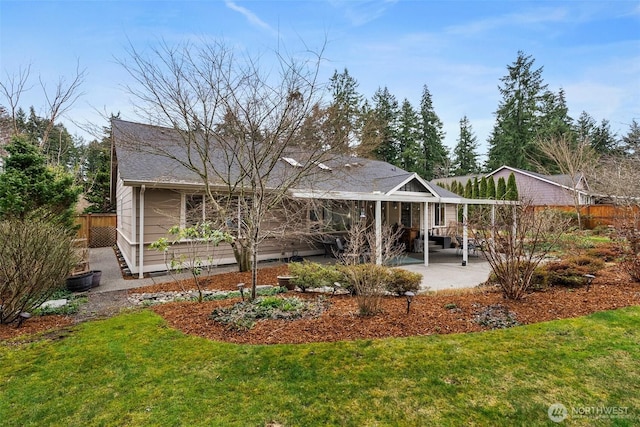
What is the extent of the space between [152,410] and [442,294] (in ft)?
18.6

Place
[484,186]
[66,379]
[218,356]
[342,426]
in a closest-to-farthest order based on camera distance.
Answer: [342,426] → [66,379] → [218,356] → [484,186]

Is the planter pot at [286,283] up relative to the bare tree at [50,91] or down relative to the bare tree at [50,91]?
down

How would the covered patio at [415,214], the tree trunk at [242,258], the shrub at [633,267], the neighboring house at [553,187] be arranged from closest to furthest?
the shrub at [633,267], the tree trunk at [242,258], the covered patio at [415,214], the neighboring house at [553,187]

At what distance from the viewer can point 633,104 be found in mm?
18719

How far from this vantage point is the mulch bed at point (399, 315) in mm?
4320

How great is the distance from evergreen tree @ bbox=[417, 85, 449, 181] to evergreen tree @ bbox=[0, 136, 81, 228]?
1412 inches

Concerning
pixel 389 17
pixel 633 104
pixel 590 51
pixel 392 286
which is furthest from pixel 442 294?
pixel 633 104

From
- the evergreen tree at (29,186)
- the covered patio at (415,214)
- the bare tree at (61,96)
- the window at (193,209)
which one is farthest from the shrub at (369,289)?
the bare tree at (61,96)

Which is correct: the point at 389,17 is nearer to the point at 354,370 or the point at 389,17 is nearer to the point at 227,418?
the point at 354,370

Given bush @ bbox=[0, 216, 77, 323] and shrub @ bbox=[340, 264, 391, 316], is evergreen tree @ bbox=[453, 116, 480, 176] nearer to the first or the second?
shrub @ bbox=[340, 264, 391, 316]

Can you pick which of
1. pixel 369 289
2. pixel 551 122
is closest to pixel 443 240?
pixel 369 289

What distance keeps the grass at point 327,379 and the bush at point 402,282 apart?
6.52 ft

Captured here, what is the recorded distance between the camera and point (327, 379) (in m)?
3.19
